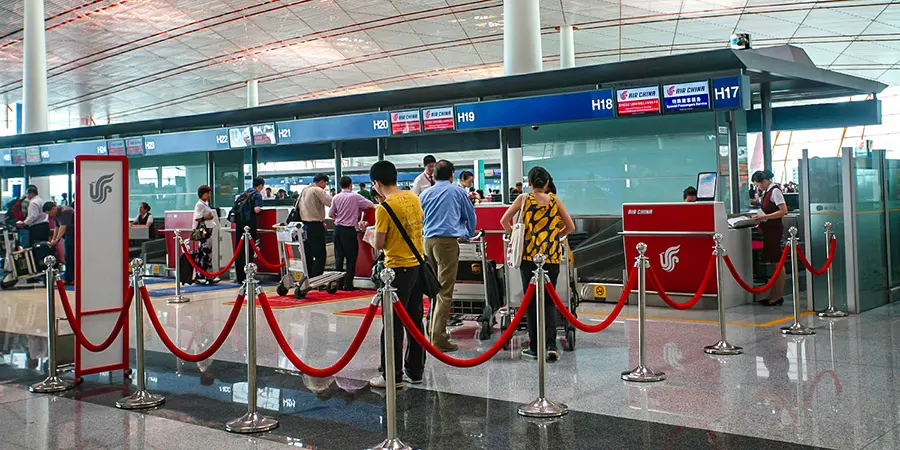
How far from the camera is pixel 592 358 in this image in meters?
6.62

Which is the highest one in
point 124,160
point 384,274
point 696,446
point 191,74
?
point 191,74

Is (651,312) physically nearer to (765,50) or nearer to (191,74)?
(765,50)

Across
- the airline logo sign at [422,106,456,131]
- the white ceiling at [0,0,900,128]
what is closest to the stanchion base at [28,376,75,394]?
the airline logo sign at [422,106,456,131]

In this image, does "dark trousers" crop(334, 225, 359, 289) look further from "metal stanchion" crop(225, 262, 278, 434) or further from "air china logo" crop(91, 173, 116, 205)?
"metal stanchion" crop(225, 262, 278, 434)

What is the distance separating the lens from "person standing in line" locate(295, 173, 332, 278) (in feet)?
38.5

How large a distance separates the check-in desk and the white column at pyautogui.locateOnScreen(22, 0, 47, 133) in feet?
62.9

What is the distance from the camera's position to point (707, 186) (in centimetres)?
1182

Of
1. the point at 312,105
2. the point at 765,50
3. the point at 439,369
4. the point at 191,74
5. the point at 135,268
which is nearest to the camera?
the point at 135,268

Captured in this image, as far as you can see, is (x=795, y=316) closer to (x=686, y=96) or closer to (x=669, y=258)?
(x=669, y=258)

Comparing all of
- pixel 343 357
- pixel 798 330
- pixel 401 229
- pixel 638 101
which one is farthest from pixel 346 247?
pixel 343 357

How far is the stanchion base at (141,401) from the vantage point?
5363 mm

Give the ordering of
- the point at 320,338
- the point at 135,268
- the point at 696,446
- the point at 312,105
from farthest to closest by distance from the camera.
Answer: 1. the point at 312,105
2. the point at 320,338
3. the point at 135,268
4. the point at 696,446

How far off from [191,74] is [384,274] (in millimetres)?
28567

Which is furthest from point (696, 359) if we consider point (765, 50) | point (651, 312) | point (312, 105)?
point (312, 105)
